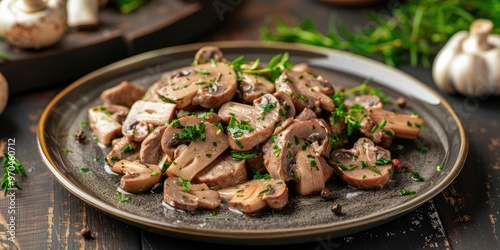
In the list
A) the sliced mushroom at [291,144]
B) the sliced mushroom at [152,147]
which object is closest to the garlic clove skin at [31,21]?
the sliced mushroom at [152,147]

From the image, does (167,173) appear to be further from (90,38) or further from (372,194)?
(90,38)

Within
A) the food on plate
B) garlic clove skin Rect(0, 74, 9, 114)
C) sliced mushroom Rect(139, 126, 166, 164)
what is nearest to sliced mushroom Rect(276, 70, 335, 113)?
the food on plate

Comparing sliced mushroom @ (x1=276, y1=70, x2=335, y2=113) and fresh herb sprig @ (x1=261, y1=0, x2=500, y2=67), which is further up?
sliced mushroom @ (x1=276, y1=70, x2=335, y2=113)

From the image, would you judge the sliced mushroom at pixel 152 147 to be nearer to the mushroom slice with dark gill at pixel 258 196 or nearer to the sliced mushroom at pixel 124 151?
the sliced mushroom at pixel 124 151

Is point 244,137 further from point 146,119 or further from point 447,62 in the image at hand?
point 447,62

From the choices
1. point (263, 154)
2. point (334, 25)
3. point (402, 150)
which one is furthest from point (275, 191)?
point (334, 25)

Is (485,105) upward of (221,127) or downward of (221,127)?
downward

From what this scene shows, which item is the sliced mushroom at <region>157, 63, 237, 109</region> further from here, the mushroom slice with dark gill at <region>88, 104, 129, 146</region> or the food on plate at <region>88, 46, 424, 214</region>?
the mushroom slice with dark gill at <region>88, 104, 129, 146</region>
